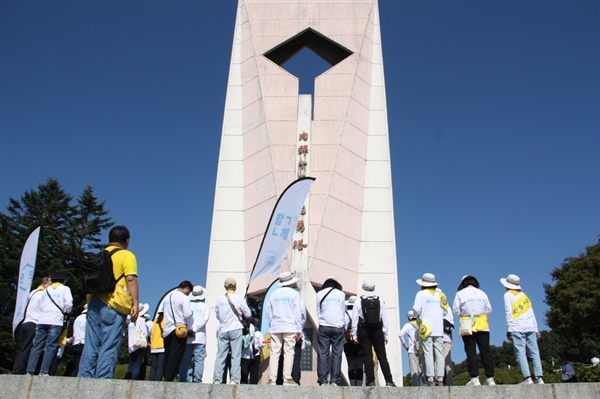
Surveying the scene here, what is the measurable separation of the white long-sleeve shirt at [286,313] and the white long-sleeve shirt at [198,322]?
1.18m

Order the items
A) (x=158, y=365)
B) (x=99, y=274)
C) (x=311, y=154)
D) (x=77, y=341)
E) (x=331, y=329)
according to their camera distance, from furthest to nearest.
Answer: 1. (x=311, y=154)
2. (x=77, y=341)
3. (x=158, y=365)
4. (x=331, y=329)
5. (x=99, y=274)

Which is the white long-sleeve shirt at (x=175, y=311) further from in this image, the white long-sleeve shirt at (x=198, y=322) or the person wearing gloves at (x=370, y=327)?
the person wearing gloves at (x=370, y=327)

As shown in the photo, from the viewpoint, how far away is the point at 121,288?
18.2ft

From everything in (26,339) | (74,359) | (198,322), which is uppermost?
(198,322)

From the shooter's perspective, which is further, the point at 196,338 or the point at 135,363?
the point at 135,363

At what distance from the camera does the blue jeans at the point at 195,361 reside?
25.7ft

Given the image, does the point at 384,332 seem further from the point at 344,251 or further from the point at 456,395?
the point at 344,251

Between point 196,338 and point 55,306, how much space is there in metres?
1.84

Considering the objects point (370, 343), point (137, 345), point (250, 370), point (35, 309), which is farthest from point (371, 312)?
point (35, 309)

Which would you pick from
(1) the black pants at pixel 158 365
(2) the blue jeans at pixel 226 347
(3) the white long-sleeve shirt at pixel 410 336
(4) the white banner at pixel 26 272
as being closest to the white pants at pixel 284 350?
Answer: (2) the blue jeans at pixel 226 347

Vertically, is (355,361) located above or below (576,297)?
below

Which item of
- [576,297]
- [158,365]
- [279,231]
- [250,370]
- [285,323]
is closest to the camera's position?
[285,323]

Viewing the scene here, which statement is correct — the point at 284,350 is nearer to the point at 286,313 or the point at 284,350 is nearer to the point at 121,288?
the point at 286,313

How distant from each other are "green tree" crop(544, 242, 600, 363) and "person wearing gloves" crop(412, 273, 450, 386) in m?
23.5
